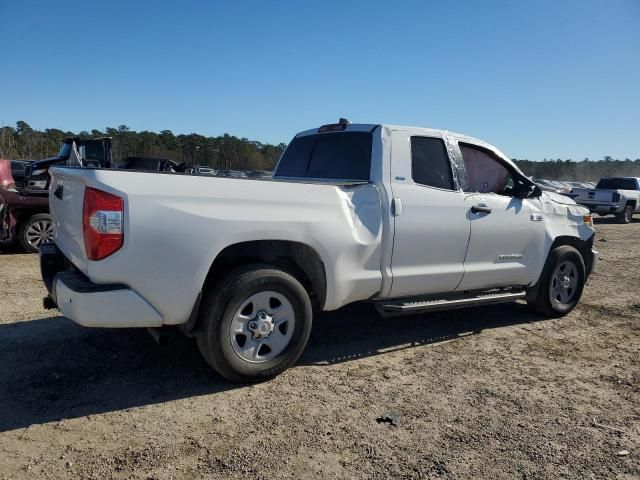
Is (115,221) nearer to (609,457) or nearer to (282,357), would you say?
(282,357)

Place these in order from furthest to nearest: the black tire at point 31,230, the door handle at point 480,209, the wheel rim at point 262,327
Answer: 1. the black tire at point 31,230
2. the door handle at point 480,209
3. the wheel rim at point 262,327

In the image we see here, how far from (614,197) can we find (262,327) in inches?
814

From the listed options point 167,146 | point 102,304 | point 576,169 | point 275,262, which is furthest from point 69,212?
point 576,169

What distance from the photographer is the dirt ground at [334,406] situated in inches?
105

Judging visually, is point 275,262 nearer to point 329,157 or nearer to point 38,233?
point 329,157

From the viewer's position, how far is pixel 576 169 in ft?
308

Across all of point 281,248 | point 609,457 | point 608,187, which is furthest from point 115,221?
point 608,187

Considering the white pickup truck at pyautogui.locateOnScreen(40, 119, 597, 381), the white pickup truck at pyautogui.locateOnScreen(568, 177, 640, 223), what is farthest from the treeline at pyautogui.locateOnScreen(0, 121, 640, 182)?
the white pickup truck at pyautogui.locateOnScreen(40, 119, 597, 381)

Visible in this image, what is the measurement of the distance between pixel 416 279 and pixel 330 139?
165cm

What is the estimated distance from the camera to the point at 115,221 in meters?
2.96

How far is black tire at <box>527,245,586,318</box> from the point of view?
5512mm

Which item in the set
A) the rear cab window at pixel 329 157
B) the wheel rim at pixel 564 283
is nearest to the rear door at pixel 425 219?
the rear cab window at pixel 329 157

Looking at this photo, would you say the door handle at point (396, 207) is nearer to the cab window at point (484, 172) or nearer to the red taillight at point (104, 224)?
the cab window at point (484, 172)

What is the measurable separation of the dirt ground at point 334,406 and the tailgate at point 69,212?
0.94 m
